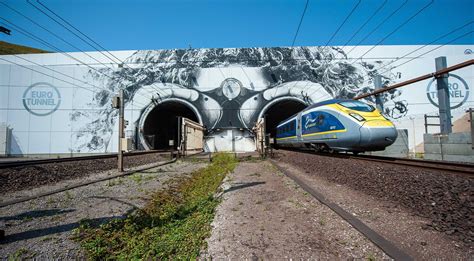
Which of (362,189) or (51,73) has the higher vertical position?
(51,73)

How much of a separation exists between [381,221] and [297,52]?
103 ft

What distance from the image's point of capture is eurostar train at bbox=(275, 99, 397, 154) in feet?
31.2

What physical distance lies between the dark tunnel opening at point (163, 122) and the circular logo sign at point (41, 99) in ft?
39.3

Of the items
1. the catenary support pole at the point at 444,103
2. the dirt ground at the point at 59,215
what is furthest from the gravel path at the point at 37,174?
the catenary support pole at the point at 444,103

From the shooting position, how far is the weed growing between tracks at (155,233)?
275cm

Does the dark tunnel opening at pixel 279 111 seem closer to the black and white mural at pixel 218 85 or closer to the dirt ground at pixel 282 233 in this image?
the black and white mural at pixel 218 85

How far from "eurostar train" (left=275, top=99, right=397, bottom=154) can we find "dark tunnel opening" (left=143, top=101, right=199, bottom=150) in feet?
71.6

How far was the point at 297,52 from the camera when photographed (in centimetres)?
3184

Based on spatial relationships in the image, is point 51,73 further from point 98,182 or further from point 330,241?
point 330,241

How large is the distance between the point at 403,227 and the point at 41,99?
40190mm

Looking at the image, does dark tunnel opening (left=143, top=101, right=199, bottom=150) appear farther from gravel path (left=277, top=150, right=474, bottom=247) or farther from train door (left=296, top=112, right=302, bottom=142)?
gravel path (left=277, top=150, right=474, bottom=247)

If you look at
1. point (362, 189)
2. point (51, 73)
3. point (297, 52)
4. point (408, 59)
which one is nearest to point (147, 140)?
point (51, 73)

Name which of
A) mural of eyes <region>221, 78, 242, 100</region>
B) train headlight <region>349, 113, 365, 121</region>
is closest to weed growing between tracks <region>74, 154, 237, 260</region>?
train headlight <region>349, 113, 365, 121</region>

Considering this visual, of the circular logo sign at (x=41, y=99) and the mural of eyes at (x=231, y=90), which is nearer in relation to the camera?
the circular logo sign at (x=41, y=99)
